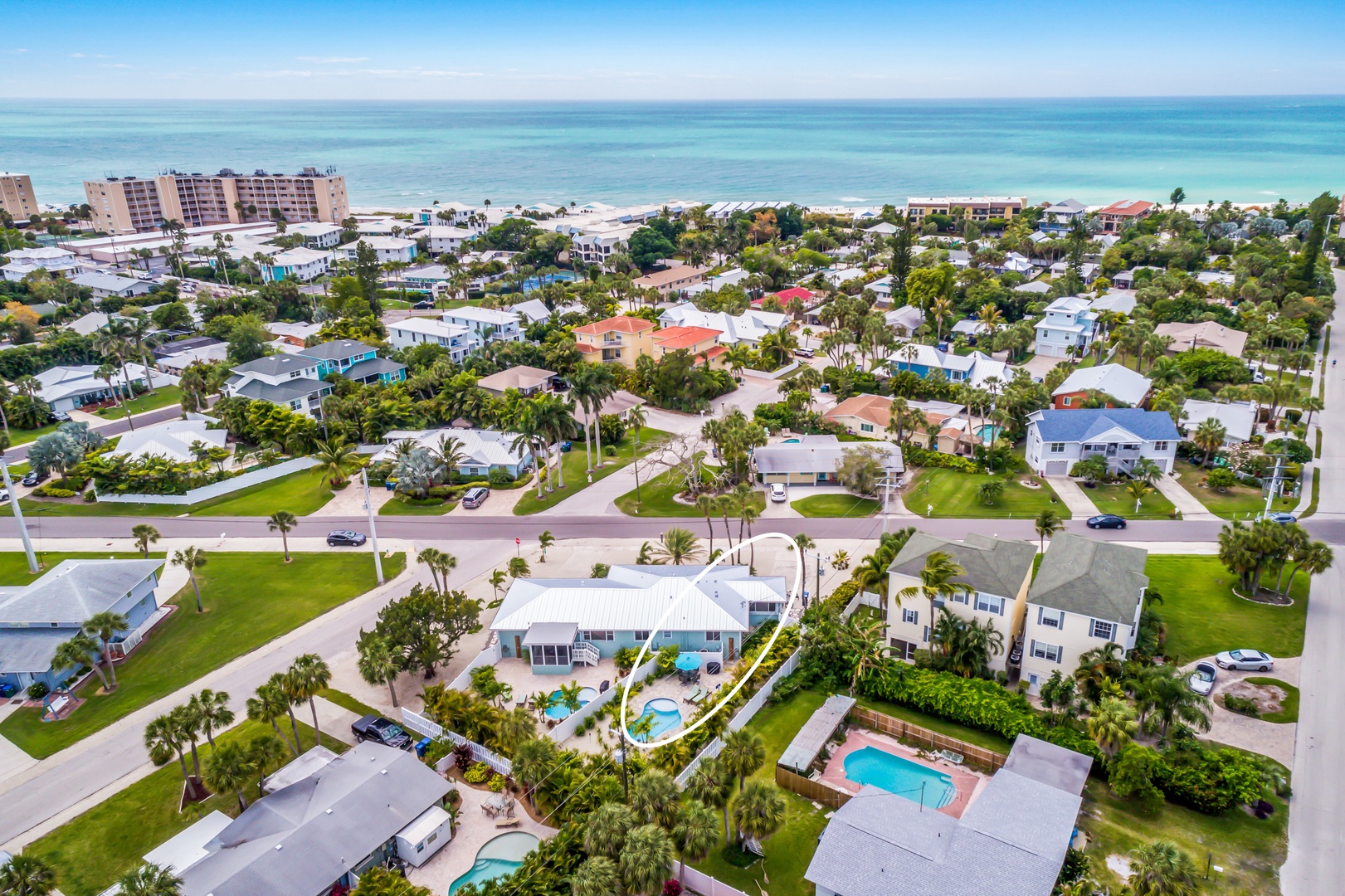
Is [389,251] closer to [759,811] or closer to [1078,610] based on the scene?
[1078,610]

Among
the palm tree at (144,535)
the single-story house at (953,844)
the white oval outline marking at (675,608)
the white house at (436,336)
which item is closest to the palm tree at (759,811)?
the single-story house at (953,844)

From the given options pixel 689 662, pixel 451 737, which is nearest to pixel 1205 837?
pixel 689 662

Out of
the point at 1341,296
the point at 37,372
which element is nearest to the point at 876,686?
the point at 37,372

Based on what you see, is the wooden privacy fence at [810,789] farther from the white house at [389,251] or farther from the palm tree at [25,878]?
the white house at [389,251]

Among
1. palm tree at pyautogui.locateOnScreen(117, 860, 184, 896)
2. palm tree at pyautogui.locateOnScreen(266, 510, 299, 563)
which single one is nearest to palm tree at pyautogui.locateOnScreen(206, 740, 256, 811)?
palm tree at pyautogui.locateOnScreen(117, 860, 184, 896)

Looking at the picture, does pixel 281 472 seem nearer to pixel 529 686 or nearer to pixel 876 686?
pixel 529 686

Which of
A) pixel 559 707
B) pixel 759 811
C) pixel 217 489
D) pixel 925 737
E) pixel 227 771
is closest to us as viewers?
pixel 759 811
